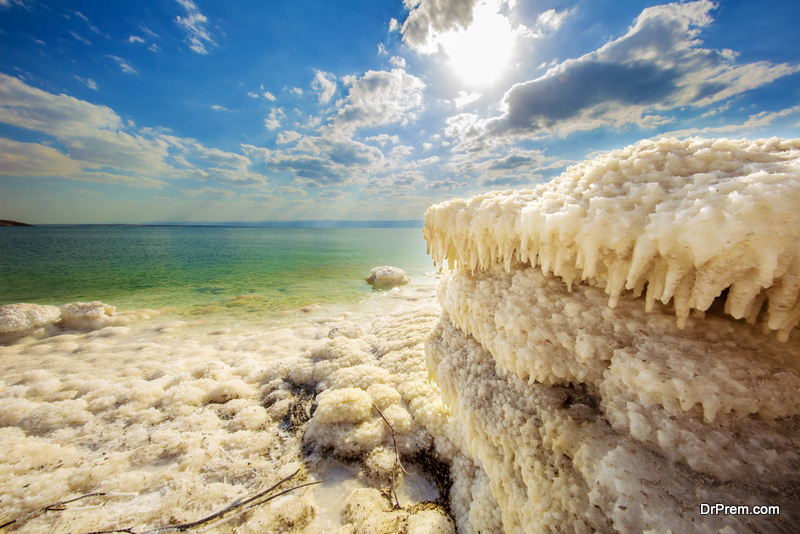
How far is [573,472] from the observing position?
1.93 metres

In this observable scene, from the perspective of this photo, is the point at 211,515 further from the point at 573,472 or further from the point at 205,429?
the point at 573,472

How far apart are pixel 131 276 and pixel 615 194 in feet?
95.3

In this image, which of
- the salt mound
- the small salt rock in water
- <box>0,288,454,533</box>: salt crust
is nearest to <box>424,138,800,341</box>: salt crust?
<box>0,288,454,533</box>: salt crust

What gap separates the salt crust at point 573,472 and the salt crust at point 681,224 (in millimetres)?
871

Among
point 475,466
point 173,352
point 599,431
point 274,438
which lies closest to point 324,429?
point 274,438

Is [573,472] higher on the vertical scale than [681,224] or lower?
lower

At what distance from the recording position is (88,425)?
177 inches

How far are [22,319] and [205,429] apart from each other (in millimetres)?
10632

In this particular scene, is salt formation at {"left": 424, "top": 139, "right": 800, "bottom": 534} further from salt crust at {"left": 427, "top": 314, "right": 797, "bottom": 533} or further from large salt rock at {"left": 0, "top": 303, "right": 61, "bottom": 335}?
large salt rock at {"left": 0, "top": 303, "right": 61, "bottom": 335}

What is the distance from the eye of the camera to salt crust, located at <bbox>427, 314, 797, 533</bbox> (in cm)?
137

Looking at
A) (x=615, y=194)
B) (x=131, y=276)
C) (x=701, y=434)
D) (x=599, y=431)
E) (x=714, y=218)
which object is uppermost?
(x=615, y=194)

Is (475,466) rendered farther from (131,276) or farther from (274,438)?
(131,276)

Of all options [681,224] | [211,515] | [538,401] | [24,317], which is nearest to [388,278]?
[24,317]

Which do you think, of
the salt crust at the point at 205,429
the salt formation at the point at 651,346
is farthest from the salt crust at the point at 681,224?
the salt crust at the point at 205,429
